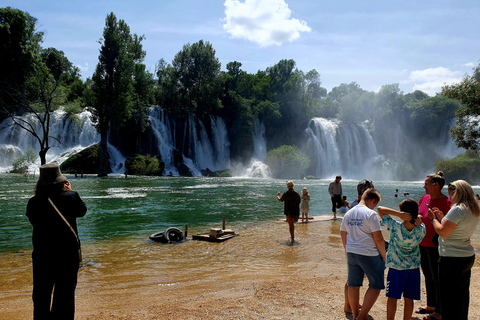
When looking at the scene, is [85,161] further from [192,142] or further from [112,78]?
[192,142]

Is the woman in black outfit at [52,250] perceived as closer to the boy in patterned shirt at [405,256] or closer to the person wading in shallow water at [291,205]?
the boy in patterned shirt at [405,256]

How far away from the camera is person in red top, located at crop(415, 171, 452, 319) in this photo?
187 inches

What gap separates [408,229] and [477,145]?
41.4ft

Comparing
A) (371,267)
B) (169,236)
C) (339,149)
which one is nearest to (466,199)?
(371,267)

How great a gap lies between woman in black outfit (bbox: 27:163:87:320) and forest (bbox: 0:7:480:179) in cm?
3157

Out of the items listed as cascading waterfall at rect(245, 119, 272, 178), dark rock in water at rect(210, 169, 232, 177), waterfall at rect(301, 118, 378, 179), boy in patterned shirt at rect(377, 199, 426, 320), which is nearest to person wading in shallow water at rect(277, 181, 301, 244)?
boy in patterned shirt at rect(377, 199, 426, 320)

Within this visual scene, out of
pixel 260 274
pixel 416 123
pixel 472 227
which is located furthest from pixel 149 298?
pixel 416 123

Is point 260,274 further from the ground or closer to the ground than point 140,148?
closer to the ground

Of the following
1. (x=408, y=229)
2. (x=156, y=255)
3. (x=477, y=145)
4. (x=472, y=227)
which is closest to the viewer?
(x=472, y=227)

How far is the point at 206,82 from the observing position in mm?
62125

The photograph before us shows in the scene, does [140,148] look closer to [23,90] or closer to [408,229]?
[23,90]

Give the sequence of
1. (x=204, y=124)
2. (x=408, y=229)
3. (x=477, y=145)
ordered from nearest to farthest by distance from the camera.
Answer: (x=408, y=229), (x=477, y=145), (x=204, y=124)

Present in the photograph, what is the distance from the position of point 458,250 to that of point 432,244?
2.99ft

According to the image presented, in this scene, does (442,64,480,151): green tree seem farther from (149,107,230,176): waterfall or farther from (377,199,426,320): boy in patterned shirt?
(149,107,230,176): waterfall
